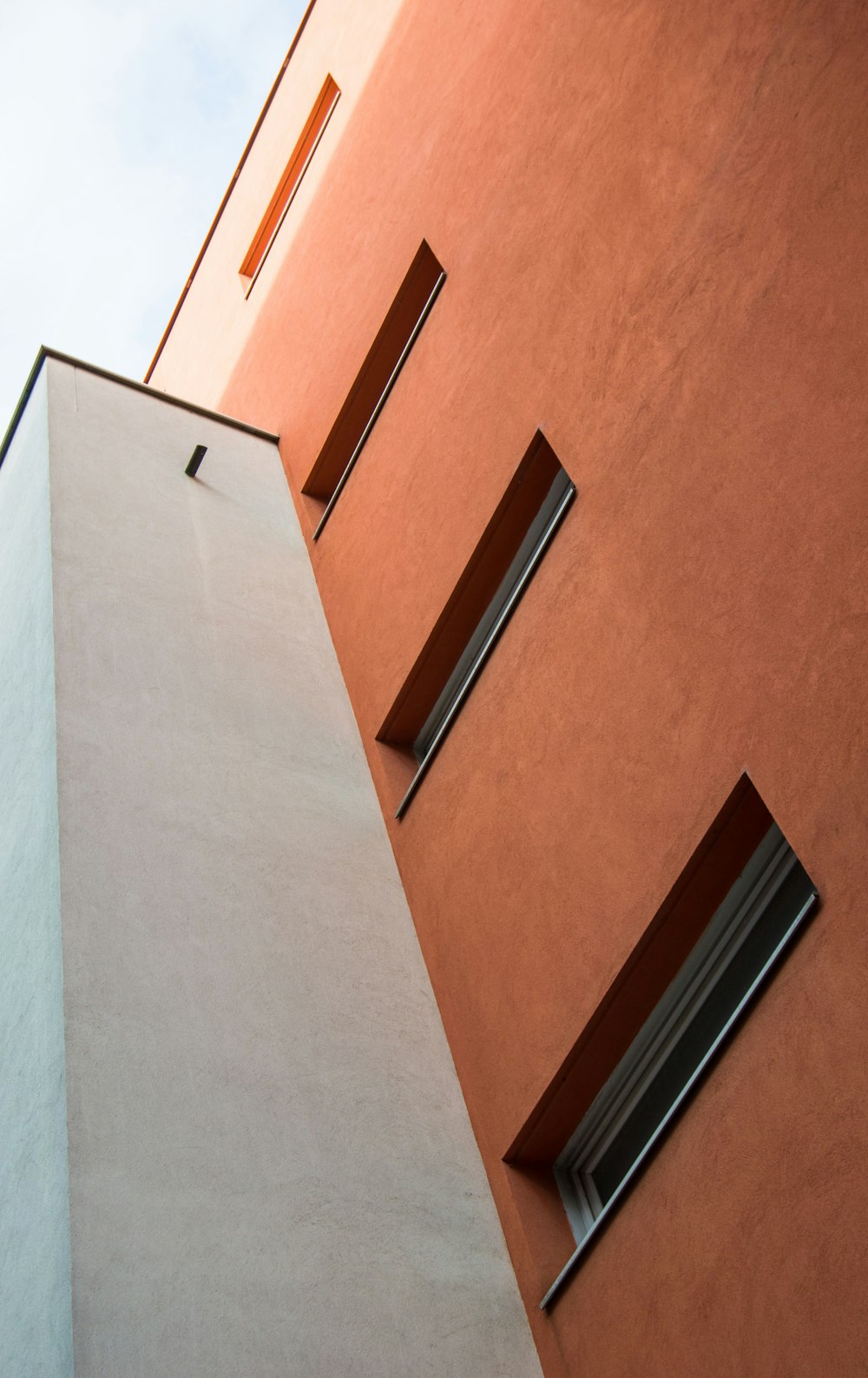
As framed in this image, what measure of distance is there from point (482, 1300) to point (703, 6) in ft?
19.1

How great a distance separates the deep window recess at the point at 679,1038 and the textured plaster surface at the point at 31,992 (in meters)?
2.02

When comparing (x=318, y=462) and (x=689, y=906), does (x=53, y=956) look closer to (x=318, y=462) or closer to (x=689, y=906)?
(x=689, y=906)

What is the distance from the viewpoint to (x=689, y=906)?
4.98 meters

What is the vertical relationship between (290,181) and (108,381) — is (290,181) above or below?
above

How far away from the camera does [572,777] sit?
561 cm

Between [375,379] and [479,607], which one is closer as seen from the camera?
[479,607]

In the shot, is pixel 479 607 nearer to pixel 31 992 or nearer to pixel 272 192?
pixel 31 992

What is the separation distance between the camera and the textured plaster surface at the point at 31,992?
3.99 m

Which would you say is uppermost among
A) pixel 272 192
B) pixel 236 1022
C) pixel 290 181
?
pixel 290 181

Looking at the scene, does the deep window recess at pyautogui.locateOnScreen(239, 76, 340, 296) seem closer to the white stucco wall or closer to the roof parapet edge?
the roof parapet edge

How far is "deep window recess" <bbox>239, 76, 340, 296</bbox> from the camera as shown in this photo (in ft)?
36.2

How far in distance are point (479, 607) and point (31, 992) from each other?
3.28m

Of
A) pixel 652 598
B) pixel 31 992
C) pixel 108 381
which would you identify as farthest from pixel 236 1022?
pixel 108 381

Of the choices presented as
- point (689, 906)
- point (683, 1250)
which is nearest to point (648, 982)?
point (689, 906)
